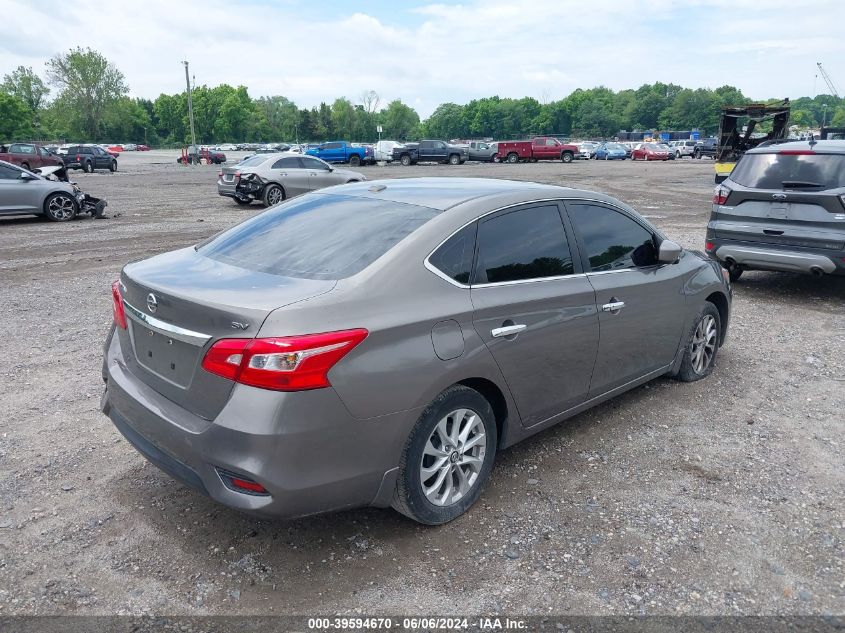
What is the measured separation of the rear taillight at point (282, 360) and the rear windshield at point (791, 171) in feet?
22.4

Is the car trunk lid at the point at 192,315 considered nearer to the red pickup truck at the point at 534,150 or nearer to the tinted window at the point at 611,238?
the tinted window at the point at 611,238

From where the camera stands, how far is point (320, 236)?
141 inches

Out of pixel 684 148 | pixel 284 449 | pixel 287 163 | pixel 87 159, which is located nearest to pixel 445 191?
pixel 284 449

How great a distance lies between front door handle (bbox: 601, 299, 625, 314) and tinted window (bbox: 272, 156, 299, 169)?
1554 centimetres

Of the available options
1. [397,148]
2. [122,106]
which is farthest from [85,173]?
[122,106]

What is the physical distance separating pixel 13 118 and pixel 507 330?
379 ft

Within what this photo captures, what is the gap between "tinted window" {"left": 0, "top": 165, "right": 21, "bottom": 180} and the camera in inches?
571

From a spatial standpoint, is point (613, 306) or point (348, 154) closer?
point (613, 306)

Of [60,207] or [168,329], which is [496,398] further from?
[60,207]

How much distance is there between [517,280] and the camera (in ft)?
12.0

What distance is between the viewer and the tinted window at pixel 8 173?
47.6ft

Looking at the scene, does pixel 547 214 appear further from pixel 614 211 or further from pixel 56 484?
pixel 56 484

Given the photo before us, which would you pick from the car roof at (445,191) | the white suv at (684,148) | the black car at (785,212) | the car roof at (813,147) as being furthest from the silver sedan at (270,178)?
the white suv at (684,148)

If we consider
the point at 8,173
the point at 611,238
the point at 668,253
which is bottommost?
the point at 8,173
